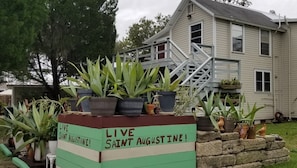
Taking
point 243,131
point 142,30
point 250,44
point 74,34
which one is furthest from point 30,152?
point 142,30

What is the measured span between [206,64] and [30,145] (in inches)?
251

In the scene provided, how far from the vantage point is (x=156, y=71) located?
3.99 m

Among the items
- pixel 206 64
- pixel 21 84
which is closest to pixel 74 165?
pixel 206 64

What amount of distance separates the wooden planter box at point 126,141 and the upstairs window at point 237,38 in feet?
36.8

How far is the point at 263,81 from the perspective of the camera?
15.6 m

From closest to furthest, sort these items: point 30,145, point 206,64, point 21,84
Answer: point 30,145, point 206,64, point 21,84

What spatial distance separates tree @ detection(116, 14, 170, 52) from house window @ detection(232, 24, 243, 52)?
1687cm

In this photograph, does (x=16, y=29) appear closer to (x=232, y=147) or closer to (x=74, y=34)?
(x=232, y=147)

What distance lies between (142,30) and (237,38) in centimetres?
1775

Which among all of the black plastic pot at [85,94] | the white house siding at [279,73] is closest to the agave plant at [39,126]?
the black plastic pot at [85,94]

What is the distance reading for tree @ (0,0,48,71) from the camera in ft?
31.0

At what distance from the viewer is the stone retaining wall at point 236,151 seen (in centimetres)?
434

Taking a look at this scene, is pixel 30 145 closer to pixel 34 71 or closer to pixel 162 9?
pixel 34 71

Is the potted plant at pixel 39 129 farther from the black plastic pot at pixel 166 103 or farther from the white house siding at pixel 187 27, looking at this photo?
the white house siding at pixel 187 27
